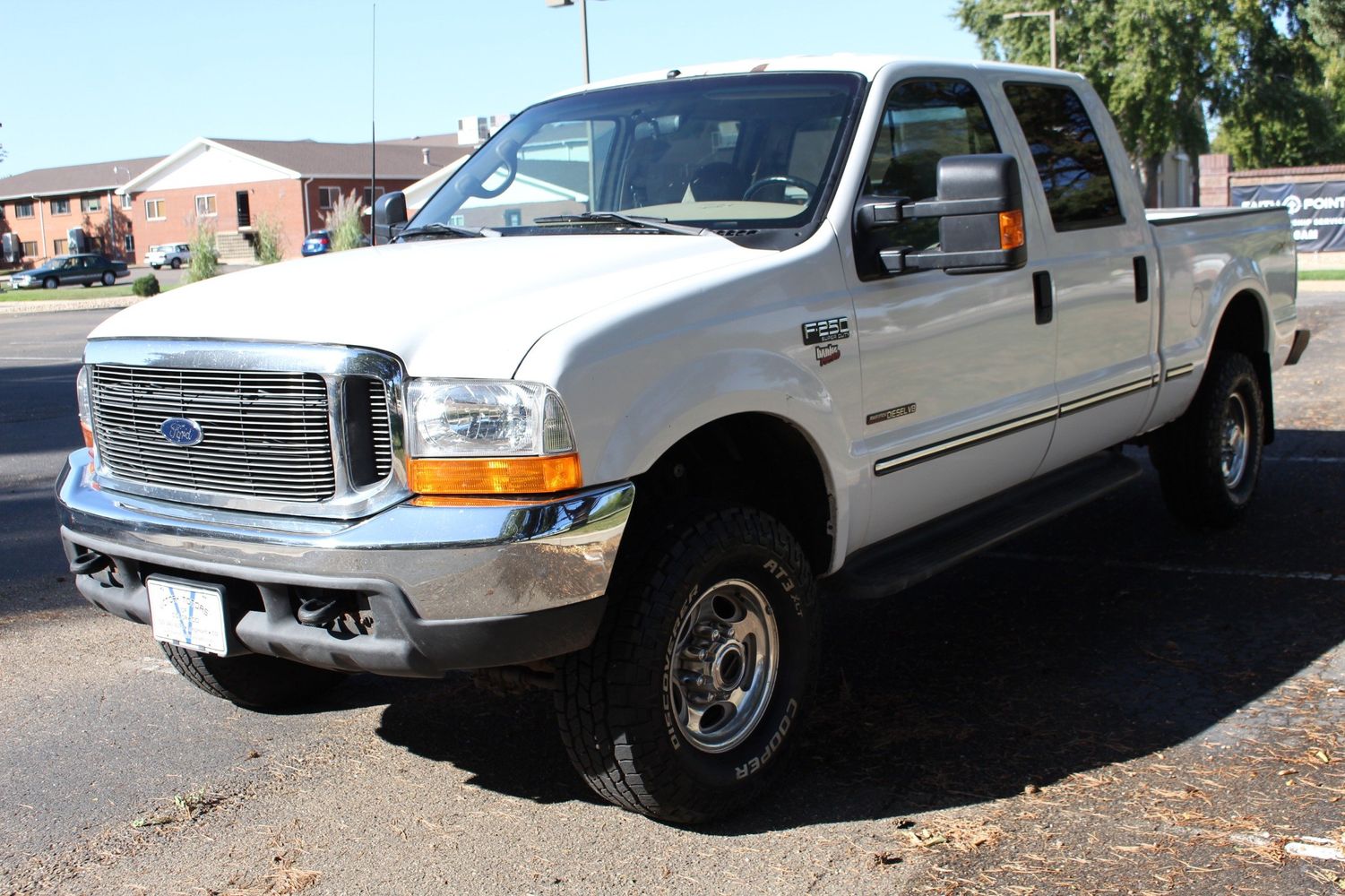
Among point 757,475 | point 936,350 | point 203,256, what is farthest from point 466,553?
point 203,256

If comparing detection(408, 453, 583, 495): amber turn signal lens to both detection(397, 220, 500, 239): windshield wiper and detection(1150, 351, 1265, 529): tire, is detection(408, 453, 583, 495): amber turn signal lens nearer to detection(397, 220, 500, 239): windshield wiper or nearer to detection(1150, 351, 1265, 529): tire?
detection(397, 220, 500, 239): windshield wiper

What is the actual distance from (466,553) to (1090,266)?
3097mm

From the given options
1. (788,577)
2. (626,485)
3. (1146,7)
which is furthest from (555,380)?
(1146,7)

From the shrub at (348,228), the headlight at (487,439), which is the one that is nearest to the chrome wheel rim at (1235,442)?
the headlight at (487,439)

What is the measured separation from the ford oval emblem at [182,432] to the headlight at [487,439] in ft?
2.31

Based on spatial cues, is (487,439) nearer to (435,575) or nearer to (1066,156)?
(435,575)

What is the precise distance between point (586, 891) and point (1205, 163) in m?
30.0

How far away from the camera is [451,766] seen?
4199 mm

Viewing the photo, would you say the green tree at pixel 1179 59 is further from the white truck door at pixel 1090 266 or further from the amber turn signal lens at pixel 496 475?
the amber turn signal lens at pixel 496 475

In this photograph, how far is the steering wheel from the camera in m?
4.26

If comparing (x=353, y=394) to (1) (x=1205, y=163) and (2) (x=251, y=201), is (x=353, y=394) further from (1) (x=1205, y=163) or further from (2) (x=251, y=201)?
(2) (x=251, y=201)

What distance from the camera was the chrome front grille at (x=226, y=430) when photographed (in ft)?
10.9

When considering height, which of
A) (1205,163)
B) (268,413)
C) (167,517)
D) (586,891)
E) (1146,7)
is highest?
(1146,7)

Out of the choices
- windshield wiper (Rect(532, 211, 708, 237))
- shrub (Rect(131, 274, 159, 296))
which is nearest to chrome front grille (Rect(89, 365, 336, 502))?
windshield wiper (Rect(532, 211, 708, 237))
